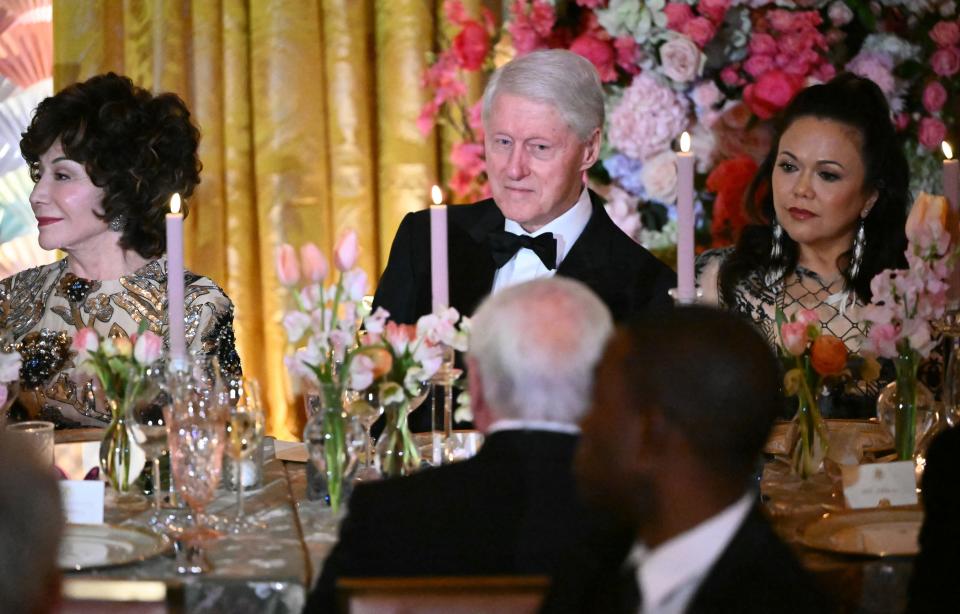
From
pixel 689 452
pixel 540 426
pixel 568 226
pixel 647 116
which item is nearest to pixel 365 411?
pixel 540 426

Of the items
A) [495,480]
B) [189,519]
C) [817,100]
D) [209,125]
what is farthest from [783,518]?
[209,125]

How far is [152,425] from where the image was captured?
Answer: 248 centimetres

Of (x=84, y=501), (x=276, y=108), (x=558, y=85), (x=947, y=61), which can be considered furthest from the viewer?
(x=276, y=108)

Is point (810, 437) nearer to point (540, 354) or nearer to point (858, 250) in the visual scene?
point (540, 354)

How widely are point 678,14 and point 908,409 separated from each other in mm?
1800

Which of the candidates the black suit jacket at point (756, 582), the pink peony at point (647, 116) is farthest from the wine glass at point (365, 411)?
the pink peony at point (647, 116)

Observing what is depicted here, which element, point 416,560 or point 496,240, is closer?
point 416,560

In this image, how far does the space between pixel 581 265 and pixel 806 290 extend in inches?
24.8

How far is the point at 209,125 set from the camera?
15.4ft

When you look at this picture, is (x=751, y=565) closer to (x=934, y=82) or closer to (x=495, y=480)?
(x=495, y=480)

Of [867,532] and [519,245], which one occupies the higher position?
[519,245]

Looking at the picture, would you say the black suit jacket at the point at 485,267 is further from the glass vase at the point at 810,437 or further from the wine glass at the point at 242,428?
the wine glass at the point at 242,428

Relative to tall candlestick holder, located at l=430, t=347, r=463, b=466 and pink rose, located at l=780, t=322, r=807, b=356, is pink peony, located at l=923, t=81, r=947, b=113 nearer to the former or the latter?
pink rose, located at l=780, t=322, r=807, b=356

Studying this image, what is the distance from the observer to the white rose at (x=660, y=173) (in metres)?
4.22
